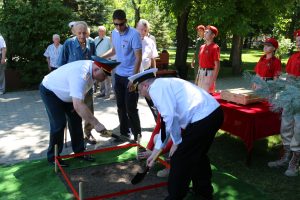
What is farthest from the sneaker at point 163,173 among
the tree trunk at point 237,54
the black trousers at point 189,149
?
the tree trunk at point 237,54

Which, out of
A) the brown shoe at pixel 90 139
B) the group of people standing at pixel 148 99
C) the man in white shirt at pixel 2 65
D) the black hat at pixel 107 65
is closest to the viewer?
the group of people standing at pixel 148 99

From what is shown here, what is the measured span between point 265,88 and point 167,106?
79cm

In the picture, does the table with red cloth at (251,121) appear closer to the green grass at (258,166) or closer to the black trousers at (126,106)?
the green grass at (258,166)

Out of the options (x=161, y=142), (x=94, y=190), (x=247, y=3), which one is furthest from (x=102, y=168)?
(x=247, y=3)

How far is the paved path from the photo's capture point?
563 cm

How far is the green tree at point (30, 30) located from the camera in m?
10.6

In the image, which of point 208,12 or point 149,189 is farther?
point 208,12

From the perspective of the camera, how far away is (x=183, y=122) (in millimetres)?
3309

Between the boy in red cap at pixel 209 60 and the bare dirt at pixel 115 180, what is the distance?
7.30ft

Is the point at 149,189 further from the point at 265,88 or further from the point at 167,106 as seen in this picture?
the point at 265,88

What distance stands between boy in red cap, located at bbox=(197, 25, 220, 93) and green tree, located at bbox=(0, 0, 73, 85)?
5538mm

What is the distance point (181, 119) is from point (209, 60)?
338 cm

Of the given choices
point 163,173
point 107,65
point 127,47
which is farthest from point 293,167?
point 127,47

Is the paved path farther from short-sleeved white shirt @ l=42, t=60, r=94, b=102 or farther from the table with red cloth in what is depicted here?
the table with red cloth
